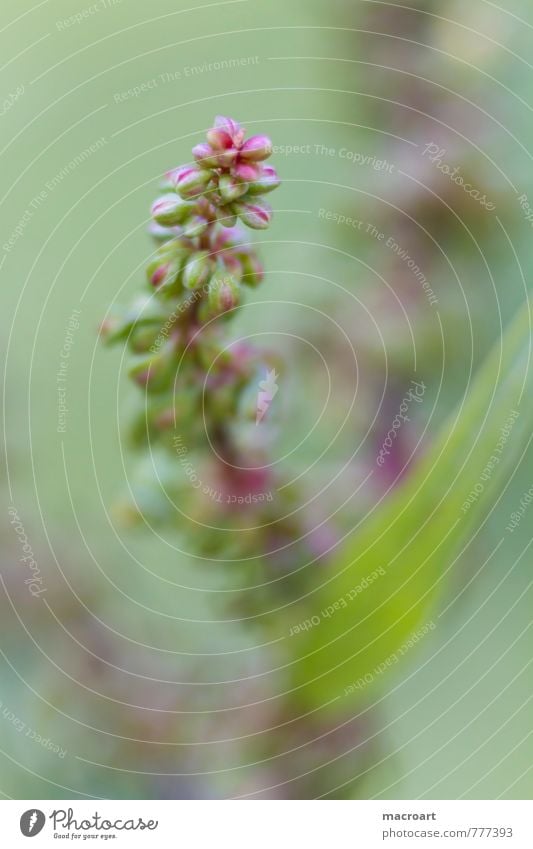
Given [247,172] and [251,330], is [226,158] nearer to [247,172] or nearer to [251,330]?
[247,172]

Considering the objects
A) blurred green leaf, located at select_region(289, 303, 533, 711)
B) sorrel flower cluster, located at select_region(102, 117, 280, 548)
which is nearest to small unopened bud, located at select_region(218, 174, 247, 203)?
sorrel flower cluster, located at select_region(102, 117, 280, 548)

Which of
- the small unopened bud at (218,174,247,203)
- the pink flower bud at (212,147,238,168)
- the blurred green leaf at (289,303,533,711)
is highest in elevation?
the pink flower bud at (212,147,238,168)

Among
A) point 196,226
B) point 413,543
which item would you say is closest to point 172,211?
point 196,226

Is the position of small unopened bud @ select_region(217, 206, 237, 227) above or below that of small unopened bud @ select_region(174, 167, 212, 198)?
below

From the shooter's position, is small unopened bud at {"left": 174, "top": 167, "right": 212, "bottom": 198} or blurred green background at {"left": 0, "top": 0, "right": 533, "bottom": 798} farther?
blurred green background at {"left": 0, "top": 0, "right": 533, "bottom": 798}

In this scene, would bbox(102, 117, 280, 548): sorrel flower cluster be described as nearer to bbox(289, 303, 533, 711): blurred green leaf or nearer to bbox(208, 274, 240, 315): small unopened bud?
bbox(208, 274, 240, 315): small unopened bud
